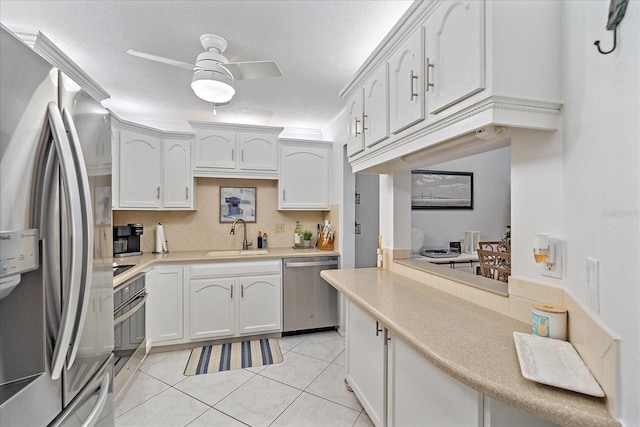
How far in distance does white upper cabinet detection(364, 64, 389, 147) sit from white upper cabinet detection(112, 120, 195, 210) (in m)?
2.21

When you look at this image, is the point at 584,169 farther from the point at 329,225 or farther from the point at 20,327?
the point at 329,225

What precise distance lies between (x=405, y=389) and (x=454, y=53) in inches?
59.4

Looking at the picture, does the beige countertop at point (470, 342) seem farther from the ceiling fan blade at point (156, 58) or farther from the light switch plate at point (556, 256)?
the ceiling fan blade at point (156, 58)

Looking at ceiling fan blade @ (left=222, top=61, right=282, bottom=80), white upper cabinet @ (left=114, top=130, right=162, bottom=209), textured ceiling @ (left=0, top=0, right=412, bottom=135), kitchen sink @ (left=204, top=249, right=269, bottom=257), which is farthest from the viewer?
kitchen sink @ (left=204, top=249, right=269, bottom=257)

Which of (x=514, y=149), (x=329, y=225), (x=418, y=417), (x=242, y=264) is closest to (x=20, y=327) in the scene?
(x=418, y=417)

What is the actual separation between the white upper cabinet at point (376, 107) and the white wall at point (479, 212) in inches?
90.3

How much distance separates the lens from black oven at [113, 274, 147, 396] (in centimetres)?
A: 219

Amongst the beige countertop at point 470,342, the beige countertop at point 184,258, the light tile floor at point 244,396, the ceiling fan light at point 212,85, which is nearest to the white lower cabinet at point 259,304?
the beige countertop at point 184,258

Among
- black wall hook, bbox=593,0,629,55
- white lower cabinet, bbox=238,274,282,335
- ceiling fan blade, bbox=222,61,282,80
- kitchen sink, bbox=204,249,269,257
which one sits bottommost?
white lower cabinet, bbox=238,274,282,335

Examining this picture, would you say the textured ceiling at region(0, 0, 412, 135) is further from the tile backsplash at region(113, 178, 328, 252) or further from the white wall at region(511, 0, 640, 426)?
the tile backsplash at region(113, 178, 328, 252)

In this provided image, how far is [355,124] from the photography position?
2.24 meters

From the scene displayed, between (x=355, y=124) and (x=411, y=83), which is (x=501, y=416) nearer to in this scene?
(x=411, y=83)

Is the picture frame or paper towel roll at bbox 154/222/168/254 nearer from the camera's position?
paper towel roll at bbox 154/222/168/254

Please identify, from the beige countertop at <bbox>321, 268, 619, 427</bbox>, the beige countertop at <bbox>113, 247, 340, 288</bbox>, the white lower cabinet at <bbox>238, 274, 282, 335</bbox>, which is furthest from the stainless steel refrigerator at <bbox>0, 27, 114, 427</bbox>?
the white lower cabinet at <bbox>238, 274, 282, 335</bbox>
